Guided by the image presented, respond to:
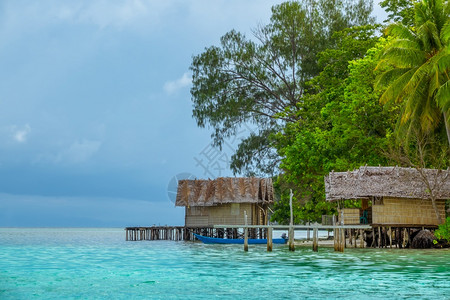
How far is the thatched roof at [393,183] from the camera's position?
26969 mm

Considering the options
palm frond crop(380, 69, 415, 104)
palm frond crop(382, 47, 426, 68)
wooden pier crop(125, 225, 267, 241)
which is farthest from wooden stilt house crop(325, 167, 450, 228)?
wooden pier crop(125, 225, 267, 241)

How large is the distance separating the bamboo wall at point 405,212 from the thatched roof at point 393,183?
669mm

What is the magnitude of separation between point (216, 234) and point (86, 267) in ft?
65.1

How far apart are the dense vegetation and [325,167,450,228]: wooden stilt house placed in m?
0.92

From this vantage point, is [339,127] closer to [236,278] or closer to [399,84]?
[399,84]

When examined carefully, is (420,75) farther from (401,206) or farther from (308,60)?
(308,60)

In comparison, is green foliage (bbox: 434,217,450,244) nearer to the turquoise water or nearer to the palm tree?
the turquoise water

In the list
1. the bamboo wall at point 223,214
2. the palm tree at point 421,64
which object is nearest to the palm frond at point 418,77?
the palm tree at point 421,64

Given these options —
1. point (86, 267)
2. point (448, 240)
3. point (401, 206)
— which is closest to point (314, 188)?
point (401, 206)

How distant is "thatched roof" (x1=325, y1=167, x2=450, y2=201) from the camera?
1062 inches

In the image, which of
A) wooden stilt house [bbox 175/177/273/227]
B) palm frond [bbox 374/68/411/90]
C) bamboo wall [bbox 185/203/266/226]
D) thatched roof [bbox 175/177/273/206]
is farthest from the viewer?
bamboo wall [bbox 185/203/266/226]

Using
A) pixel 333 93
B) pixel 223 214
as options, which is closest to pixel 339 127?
pixel 333 93

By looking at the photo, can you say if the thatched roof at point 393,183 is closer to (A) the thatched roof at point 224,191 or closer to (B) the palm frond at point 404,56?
(B) the palm frond at point 404,56

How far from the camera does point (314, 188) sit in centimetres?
3312
